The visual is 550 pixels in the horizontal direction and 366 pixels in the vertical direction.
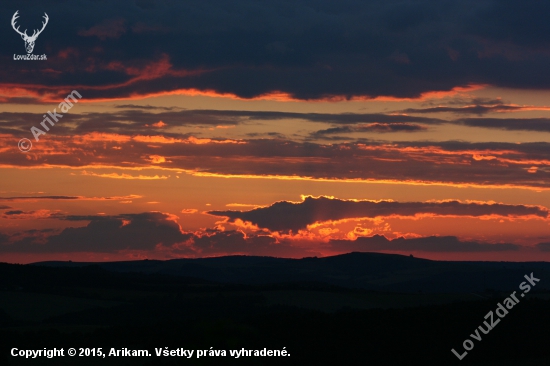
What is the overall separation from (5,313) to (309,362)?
8301cm

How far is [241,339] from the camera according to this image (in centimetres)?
2844

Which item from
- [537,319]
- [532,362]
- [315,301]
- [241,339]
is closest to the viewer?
[241,339]

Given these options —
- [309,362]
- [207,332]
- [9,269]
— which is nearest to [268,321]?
[309,362]

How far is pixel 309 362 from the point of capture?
75.8 metres

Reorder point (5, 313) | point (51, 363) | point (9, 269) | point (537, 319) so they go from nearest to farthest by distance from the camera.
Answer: point (51, 363) < point (537, 319) < point (5, 313) < point (9, 269)

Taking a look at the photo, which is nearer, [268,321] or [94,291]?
[268,321]

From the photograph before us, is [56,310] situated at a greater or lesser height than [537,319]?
greater

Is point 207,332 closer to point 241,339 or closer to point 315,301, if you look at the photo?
point 241,339

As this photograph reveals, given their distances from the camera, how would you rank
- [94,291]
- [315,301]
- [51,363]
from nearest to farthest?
[51,363], [315,301], [94,291]

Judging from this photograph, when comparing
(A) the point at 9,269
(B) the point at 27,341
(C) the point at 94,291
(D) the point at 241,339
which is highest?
(A) the point at 9,269

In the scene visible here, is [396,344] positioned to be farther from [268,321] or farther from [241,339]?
[241,339]

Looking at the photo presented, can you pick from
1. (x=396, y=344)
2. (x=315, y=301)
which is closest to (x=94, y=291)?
(x=315, y=301)

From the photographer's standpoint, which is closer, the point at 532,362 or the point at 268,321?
the point at 532,362

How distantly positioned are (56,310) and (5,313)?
10270 mm
